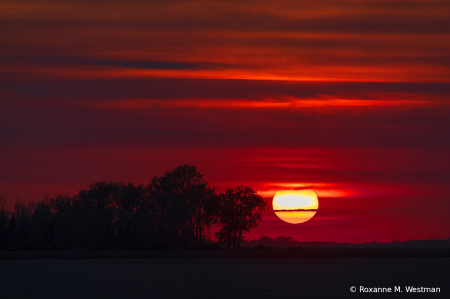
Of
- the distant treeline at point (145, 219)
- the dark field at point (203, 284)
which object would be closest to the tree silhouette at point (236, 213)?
the distant treeline at point (145, 219)

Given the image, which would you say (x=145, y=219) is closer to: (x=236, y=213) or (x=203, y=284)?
(x=236, y=213)

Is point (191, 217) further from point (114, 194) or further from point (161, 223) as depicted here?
point (114, 194)

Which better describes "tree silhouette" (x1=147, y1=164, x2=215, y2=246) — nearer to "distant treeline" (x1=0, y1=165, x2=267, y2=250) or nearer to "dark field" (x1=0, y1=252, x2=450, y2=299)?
"distant treeline" (x1=0, y1=165, x2=267, y2=250)

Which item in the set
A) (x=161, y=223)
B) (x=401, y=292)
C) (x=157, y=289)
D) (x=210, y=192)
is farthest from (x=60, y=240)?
(x=401, y=292)

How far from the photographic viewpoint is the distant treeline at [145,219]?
130000 mm

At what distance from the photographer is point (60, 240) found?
129750 mm

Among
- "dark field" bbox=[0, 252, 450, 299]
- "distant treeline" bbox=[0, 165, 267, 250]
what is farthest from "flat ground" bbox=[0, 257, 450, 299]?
"distant treeline" bbox=[0, 165, 267, 250]

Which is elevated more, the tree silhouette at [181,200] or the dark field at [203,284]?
the tree silhouette at [181,200]

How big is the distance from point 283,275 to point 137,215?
8805 cm

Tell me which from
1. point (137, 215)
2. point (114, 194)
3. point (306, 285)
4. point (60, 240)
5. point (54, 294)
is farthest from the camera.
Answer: point (114, 194)

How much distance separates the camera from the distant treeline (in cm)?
13000

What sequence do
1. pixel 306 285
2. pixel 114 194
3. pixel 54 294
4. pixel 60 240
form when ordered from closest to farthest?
pixel 54 294, pixel 306 285, pixel 60 240, pixel 114 194

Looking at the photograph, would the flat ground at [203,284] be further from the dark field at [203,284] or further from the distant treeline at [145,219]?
the distant treeline at [145,219]

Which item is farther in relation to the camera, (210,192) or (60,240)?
(210,192)
